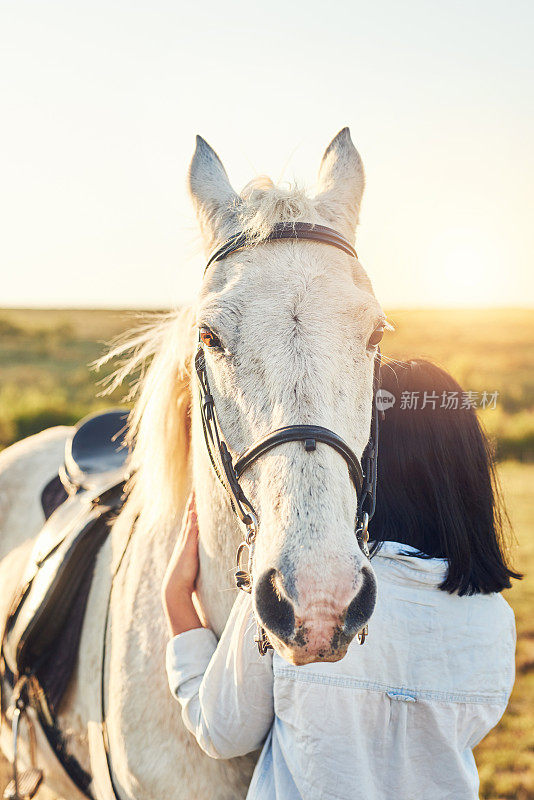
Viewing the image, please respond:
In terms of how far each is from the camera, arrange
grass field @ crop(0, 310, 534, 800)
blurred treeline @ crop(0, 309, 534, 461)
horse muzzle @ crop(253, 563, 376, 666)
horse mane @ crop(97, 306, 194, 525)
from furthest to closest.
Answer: blurred treeline @ crop(0, 309, 534, 461) < grass field @ crop(0, 310, 534, 800) < horse mane @ crop(97, 306, 194, 525) < horse muzzle @ crop(253, 563, 376, 666)

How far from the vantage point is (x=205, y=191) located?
1.91 m

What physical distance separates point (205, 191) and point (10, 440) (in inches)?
454

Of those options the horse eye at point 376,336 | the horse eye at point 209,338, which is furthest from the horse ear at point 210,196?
the horse eye at point 376,336

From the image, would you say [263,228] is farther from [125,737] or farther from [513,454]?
[513,454]

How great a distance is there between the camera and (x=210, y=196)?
1.90 meters

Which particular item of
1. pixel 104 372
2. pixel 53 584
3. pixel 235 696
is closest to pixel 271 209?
pixel 235 696

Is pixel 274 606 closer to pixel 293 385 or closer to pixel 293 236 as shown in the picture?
pixel 293 385

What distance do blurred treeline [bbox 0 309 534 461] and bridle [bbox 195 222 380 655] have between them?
636mm

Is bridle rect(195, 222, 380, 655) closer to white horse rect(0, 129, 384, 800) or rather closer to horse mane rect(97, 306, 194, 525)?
white horse rect(0, 129, 384, 800)

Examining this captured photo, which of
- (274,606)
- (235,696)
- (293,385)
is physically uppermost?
(293,385)

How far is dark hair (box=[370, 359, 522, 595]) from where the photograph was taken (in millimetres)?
1695

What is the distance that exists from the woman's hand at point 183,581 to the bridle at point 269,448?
263 millimetres

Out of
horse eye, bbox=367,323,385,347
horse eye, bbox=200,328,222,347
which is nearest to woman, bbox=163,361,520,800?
horse eye, bbox=367,323,385,347

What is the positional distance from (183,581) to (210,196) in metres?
1.33
